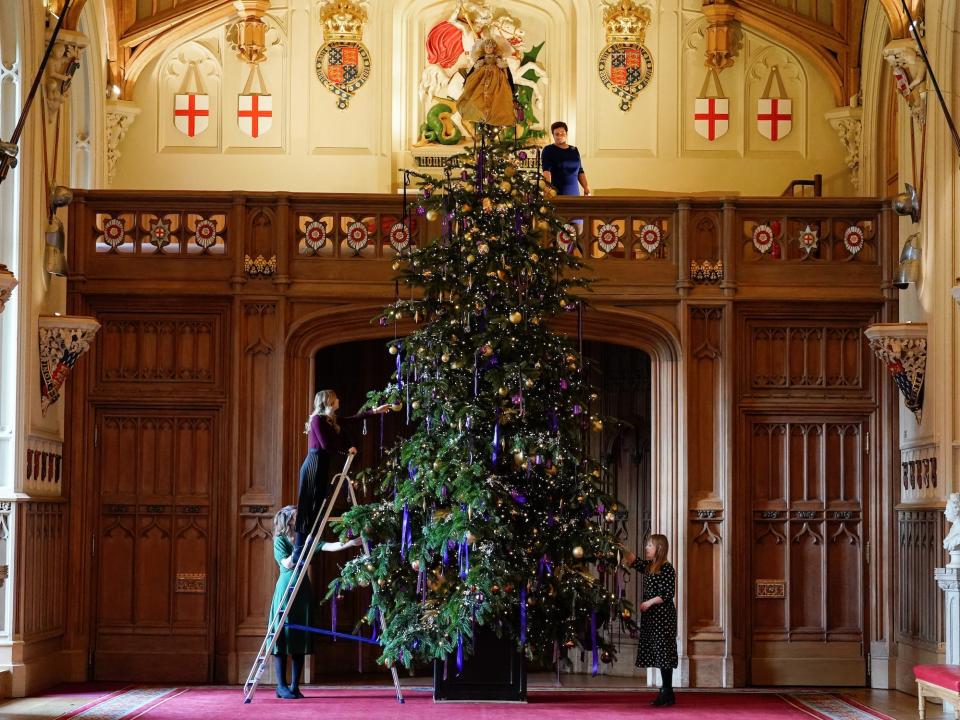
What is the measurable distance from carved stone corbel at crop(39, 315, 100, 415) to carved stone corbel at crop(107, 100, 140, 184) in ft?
10.9

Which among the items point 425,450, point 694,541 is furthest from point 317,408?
point 694,541

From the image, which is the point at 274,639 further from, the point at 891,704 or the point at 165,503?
the point at 891,704

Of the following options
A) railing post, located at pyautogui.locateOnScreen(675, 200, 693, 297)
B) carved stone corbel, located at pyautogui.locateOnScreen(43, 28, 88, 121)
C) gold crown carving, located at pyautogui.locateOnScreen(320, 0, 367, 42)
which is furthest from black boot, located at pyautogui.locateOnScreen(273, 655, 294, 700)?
gold crown carving, located at pyautogui.locateOnScreen(320, 0, 367, 42)

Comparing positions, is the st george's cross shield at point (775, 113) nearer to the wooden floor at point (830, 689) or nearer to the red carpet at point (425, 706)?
the wooden floor at point (830, 689)

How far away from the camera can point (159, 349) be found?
12.5m

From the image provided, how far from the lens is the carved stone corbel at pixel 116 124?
1448cm

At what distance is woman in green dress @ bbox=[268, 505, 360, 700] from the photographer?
35.9 feet

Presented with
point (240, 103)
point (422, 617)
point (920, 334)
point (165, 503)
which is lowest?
point (422, 617)

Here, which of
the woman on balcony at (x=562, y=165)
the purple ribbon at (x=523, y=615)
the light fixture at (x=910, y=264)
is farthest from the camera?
the woman on balcony at (x=562, y=165)

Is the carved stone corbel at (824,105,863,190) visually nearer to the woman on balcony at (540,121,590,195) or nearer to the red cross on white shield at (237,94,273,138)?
the woman on balcony at (540,121,590,195)

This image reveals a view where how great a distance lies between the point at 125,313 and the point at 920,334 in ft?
21.0

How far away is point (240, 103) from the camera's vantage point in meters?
14.8

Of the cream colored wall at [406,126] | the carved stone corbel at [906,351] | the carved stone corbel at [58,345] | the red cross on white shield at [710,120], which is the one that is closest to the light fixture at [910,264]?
the carved stone corbel at [906,351]

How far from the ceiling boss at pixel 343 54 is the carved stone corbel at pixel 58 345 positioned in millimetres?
4368
